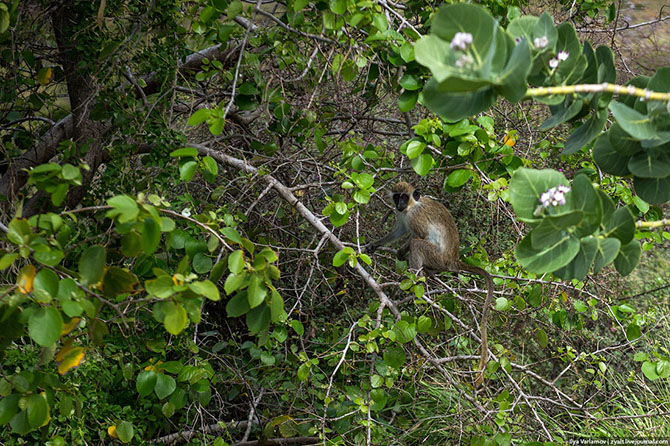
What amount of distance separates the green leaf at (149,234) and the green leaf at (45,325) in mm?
263

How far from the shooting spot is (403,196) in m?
4.70

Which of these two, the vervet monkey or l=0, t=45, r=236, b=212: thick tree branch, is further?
the vervet monkey

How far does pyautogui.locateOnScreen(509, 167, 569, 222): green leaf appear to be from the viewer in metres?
1.11

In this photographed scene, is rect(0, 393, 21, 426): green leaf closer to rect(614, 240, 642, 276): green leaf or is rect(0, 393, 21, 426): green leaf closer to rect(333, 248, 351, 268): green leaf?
rect(333, 248, 351, 268): green leaf

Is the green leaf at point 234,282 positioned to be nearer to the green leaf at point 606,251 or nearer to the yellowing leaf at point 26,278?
the yellowing leaf at point 26,278

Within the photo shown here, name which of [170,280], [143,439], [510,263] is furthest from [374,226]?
[170,280]

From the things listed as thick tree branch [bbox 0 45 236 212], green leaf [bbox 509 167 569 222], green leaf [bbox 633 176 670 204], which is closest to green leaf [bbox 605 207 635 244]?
green leaf [bbox 509 167 569 222]

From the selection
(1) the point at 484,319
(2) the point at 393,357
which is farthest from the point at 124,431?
(1) the point at 484,319

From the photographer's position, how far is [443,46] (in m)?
0.93

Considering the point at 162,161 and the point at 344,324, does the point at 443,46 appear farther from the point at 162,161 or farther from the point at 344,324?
the point at 344,324

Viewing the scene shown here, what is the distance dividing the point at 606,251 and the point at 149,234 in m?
1.05

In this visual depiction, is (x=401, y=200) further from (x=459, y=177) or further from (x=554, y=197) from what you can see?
(x=554, y=197)

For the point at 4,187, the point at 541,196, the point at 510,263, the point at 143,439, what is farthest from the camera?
the point at 4,187

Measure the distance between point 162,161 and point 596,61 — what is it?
228cm
